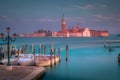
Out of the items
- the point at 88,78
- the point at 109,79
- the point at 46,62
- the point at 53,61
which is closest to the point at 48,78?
the point at 88,78

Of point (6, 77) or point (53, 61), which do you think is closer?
point (6, 77)

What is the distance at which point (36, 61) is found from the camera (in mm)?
14609

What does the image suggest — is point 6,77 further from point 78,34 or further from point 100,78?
point 78,34

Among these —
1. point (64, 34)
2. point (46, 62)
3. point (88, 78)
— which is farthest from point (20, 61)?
point (64, 34)

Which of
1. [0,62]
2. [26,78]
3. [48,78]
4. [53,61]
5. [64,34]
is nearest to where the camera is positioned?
[26,78]

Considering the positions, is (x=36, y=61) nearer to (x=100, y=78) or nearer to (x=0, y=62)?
(x=0, y=62)

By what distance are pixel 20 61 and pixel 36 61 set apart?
0.92 meters

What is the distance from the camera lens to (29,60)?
14.7 m

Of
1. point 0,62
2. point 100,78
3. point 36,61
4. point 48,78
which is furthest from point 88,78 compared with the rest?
Answer: point 0,62

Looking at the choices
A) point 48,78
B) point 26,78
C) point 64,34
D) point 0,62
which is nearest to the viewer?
point 26,78

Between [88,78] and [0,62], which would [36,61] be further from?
[88,78]

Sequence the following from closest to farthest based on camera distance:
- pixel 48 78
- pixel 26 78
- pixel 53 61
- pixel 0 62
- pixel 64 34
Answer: pixel 26 78 → pixel 48 78 → pixel 0 62 → pixel 53 61 → pixel 64 34

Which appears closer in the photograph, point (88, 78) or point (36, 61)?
point (88, 78)

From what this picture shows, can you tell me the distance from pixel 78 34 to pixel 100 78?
9196cm
